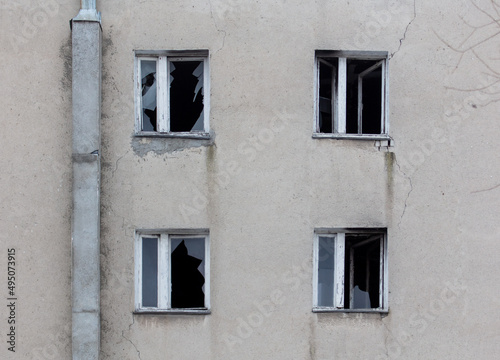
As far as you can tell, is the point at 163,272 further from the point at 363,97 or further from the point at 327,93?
the point at 363,97

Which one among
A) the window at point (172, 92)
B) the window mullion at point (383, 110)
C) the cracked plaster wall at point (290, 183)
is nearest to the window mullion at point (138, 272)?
the cracked plaster wall at point (290, 183)

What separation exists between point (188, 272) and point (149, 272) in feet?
1.75

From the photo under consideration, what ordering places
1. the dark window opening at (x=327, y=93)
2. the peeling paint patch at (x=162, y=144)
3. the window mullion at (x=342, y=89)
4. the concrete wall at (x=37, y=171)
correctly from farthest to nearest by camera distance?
the dark window opening at (x=327, y=93)
the window mullion at (x=342, y=89)
the peeling paint patch at (x=162, y=144)
the concrete wall at (x=37, y=171)

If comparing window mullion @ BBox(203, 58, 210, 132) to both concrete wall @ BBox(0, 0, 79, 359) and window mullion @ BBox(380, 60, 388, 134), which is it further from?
window mullion @ BBox(380, 60, 388, 134)

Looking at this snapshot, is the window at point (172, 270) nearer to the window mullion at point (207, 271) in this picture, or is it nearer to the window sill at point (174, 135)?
the window mullion at point (207, 271)

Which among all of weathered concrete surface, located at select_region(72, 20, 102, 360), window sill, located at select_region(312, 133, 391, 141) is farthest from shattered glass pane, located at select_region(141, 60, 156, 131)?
window sill, located at select_region(312, 133, 391, 141)

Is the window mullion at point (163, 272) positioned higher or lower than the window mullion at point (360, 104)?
lower

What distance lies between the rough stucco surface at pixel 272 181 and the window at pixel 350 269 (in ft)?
0.66

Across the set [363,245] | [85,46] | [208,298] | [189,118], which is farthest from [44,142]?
[363,245]

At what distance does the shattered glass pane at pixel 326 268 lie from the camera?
23.5 ft

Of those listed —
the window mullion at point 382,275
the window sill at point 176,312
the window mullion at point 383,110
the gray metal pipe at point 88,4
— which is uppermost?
the gray metal pipe at point 88,4

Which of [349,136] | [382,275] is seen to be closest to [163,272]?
[382,275]

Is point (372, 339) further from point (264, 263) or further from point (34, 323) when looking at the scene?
point (34, 323)

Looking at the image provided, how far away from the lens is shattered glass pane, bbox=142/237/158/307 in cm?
711
